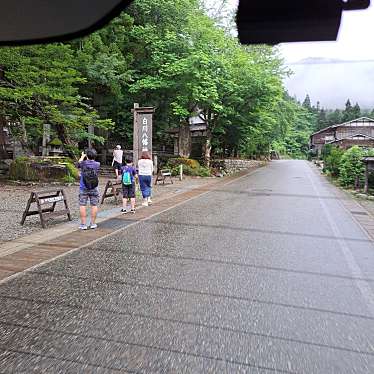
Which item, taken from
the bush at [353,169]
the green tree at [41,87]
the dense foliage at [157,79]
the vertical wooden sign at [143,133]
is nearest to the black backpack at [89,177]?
the vertical wooden sign at [143,133]

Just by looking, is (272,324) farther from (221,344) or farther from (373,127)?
(373,127)

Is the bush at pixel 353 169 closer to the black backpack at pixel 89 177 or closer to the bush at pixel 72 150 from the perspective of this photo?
the bush at pixel 72 150

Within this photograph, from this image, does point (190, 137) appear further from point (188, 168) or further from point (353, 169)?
point (353, 169)

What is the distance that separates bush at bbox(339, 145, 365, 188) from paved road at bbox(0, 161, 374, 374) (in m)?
12.6

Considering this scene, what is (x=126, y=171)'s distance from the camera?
10.1 metres

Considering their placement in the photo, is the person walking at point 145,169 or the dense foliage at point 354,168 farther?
the dense foliage at point 354,168

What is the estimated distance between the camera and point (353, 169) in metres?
19.8

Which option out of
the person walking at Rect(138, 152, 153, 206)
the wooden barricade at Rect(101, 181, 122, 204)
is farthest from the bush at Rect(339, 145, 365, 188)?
the wooden barricade at Rect(101, 181, 122, 204)

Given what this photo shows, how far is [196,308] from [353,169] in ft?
57.8

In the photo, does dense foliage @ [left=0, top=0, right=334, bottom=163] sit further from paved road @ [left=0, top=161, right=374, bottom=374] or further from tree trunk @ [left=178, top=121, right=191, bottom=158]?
paved road @ [left=0, top=161, right=374, bottom=374]

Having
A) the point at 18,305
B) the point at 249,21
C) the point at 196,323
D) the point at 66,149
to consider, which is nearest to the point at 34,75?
the point at 66,149

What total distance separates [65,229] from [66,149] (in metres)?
11.5

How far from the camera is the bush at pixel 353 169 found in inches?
756

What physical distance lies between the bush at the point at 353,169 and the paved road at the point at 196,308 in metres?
12.6
